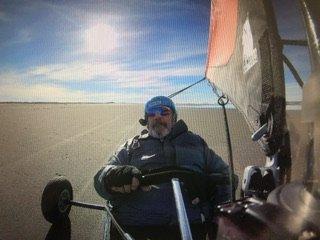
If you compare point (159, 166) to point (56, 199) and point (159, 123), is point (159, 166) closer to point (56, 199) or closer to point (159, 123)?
point (159, 123)

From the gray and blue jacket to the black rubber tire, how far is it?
1.46 meters

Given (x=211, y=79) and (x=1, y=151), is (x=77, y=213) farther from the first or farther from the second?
(x=1, y=151)

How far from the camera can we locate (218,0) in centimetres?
315

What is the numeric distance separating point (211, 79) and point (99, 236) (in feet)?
8.20

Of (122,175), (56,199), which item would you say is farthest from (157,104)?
(56,199)

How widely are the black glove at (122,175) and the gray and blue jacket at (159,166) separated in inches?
19.9

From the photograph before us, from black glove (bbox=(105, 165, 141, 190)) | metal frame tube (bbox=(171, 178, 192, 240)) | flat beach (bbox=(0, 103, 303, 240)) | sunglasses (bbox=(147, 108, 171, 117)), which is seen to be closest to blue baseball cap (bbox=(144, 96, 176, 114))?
sunglasses (bbox=(147, 108, 171, 117))

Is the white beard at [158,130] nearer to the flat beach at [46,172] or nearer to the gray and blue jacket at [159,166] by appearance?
the gray and blue jacket at [159,166]

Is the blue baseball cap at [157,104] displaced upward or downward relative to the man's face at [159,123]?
upward

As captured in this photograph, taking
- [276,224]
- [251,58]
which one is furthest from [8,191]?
[276,224]

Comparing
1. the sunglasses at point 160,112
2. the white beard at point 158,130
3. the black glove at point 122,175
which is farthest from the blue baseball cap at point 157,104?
the black glove at point 122,175

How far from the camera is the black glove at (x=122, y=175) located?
2449 mm

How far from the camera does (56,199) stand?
4957 millimetres

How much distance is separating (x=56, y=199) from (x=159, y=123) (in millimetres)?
1953
